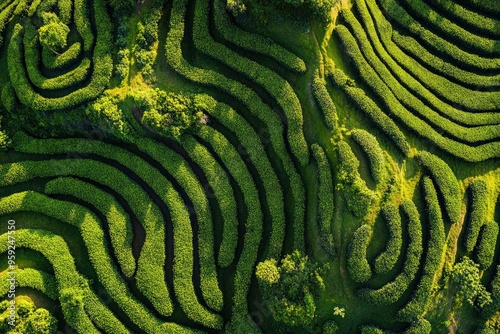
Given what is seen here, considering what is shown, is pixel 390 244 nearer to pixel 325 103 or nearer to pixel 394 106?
pixel 394 106

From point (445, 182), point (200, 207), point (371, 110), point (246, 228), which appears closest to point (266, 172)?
point (246, 228)

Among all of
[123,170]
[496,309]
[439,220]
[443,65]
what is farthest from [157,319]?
[443,65]

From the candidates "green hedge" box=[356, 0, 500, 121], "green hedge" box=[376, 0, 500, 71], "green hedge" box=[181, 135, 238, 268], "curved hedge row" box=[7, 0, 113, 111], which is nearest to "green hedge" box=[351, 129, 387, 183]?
"green hedge" box=[356, 0, 500, 121]

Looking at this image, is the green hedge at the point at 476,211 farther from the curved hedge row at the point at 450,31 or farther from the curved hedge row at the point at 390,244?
the curved hedge row at the point at 450,31

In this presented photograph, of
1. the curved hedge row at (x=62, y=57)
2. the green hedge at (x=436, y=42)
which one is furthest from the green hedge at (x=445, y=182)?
the curved hedge row at (x=62, y=57)

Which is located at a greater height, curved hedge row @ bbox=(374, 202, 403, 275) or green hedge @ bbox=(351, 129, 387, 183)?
green hedge @ bbox=(351, 129, 387, 183)

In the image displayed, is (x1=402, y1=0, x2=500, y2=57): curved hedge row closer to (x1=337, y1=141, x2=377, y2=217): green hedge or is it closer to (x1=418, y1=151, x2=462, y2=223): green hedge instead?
(x1=418, y1=151, x2=462, y2=223): green hedge
